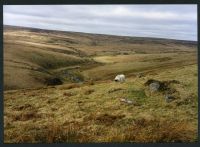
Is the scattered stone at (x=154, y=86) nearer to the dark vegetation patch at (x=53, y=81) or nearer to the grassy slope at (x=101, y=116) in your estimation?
the grassy slope at (x=101, y=116)

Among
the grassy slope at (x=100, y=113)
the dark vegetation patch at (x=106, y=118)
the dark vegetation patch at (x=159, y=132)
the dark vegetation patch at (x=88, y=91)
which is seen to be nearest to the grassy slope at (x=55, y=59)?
the grassy slope at (x=100, y=113)

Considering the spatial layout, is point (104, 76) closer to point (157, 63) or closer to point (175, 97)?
point (175, 97)

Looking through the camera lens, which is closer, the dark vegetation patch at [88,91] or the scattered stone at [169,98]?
the scattered stone at [169,98]

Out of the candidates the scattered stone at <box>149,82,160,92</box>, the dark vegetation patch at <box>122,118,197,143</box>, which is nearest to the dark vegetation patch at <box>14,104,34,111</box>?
the dark vegetation patch at <box>122,118,197,143</box>

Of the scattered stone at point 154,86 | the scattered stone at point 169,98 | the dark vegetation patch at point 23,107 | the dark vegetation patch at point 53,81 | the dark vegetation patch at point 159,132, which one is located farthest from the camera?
the dark vegetation patch at point 53,81

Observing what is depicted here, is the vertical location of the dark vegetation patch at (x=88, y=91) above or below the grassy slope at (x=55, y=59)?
below

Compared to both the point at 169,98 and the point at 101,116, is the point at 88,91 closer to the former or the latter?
the point at 169,98

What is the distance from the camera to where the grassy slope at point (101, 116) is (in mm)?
17391

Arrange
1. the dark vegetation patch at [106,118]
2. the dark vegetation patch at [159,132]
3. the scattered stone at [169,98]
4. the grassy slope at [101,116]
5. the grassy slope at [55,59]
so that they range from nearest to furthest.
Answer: the dark vegetation patch at [159,132]
the grassy slope at [101,116]
the dark vegetation patch at [106,118]
the scattered stone at [169,98]
the grassy slope at [55,59]

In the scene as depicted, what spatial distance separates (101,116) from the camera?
19.7m

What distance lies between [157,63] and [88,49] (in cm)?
1433

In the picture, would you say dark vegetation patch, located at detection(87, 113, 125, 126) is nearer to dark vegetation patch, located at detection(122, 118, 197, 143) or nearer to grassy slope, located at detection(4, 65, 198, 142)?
grassy slope, located at detection(4, 65, 198, 142)

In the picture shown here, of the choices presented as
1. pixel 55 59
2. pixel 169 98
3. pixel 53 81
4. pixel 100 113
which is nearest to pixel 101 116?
pixel 100 113

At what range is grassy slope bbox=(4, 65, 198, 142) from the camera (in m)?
17.4
